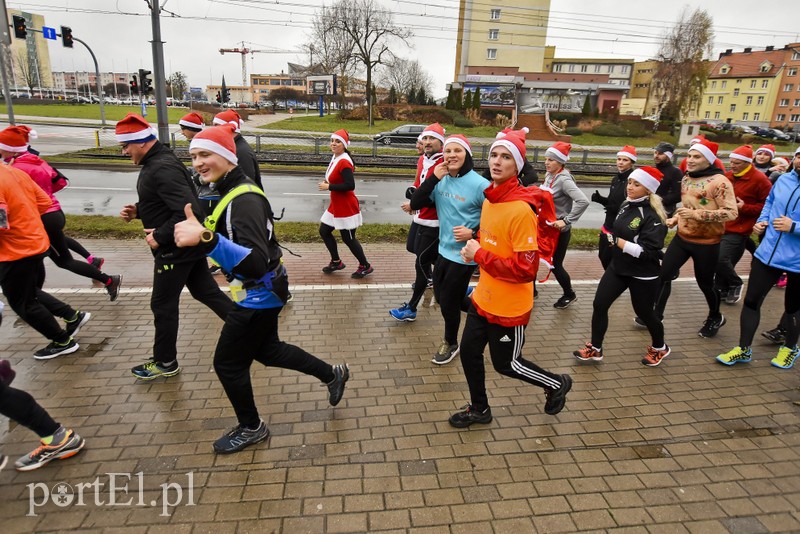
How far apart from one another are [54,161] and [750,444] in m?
21.2

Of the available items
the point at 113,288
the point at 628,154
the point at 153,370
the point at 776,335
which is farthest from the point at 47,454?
the point at 776,335

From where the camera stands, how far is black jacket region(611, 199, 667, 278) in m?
4.02

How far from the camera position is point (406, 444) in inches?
130

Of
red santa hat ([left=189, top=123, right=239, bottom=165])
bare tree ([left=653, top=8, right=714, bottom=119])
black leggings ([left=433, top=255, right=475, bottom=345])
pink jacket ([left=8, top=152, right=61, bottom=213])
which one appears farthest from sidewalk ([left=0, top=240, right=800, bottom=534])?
bare tree ([left=653, top=8, right=714, bottom=119])

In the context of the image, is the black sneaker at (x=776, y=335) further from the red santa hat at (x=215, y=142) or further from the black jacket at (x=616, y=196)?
the red santa hat at (x=215, y=142)

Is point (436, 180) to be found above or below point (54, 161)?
above

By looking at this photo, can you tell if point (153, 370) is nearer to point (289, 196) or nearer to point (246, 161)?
point (246, 161)

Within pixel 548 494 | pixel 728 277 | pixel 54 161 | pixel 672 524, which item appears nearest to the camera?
pixel 672 524

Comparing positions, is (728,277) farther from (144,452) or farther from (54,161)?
(54,161)

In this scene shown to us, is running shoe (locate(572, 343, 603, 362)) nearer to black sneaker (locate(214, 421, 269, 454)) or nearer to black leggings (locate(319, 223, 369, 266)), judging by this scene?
black sneaker (locate(214, 421, 269, 454))

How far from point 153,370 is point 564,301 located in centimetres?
466

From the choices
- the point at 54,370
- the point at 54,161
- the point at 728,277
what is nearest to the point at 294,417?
the point at 54,370

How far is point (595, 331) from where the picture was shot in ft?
14.9

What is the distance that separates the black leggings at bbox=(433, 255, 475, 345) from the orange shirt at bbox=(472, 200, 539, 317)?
2.71ft
